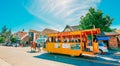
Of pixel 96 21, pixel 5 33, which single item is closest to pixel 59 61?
pixel 96 21

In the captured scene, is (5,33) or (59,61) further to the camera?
(5,33)

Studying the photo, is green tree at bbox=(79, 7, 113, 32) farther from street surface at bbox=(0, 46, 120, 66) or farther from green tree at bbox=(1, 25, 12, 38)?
green tree at bbox=(1, 25, 12, 38)

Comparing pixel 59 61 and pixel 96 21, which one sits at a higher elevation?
pixel 96 21

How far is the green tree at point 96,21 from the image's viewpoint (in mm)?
33375

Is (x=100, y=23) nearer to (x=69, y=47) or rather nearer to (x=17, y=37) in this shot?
(x=69, y=47)

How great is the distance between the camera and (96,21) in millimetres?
33250

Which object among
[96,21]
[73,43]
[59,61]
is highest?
[96,21]

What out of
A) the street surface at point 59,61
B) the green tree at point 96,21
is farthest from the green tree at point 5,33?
the street surface at point 59,61

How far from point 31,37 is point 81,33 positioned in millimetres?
50987

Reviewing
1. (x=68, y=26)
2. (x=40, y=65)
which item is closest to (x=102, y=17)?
(x=68, y=26)

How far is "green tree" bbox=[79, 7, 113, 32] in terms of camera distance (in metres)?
33.4

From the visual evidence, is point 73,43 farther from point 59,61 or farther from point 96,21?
point 96,21

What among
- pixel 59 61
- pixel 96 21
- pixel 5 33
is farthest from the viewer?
pixel 5 33

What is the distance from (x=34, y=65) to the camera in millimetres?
10898
